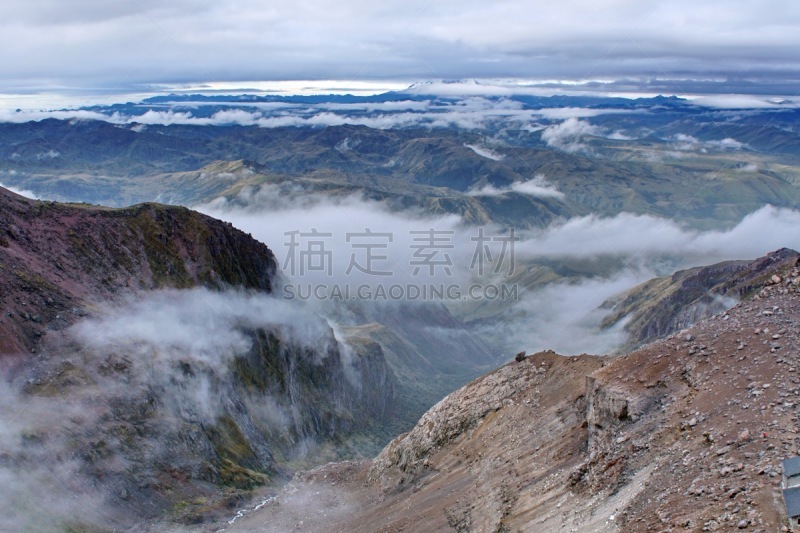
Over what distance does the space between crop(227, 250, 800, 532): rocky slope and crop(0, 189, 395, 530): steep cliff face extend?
14.3 m

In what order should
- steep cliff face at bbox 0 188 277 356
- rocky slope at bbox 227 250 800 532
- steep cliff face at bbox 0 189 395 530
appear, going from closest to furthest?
rocky slope at bbox 227 250 800 532 → steep cliff face at bbox 0 189 395 530 → steep cliff face at bbox 0 188 277 356

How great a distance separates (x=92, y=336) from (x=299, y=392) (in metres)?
55.1

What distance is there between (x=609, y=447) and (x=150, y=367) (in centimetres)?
6364

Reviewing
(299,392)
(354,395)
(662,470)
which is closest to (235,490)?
(299,392)

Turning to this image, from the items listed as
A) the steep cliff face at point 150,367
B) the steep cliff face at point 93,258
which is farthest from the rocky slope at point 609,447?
the steep cliff face at point 93,258

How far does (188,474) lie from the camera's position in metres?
83.1

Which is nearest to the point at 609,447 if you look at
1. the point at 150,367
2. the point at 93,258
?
the point at 150,367

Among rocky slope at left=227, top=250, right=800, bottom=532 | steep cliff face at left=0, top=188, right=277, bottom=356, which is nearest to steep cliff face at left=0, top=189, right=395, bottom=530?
steep cliff face at left=0, top=188, right=277, bottom=356

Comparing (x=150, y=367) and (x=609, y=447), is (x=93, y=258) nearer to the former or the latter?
(x=150, y=367)

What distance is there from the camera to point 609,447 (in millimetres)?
48250

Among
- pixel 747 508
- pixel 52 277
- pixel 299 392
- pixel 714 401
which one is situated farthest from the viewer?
pixel 299 392

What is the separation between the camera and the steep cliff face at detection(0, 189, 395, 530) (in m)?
73.0

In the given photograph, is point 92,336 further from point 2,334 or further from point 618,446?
point 618,446

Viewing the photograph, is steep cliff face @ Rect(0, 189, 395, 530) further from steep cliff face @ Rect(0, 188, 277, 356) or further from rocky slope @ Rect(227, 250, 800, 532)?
rocky slope @ Rect(227, 250, 800, 532)
